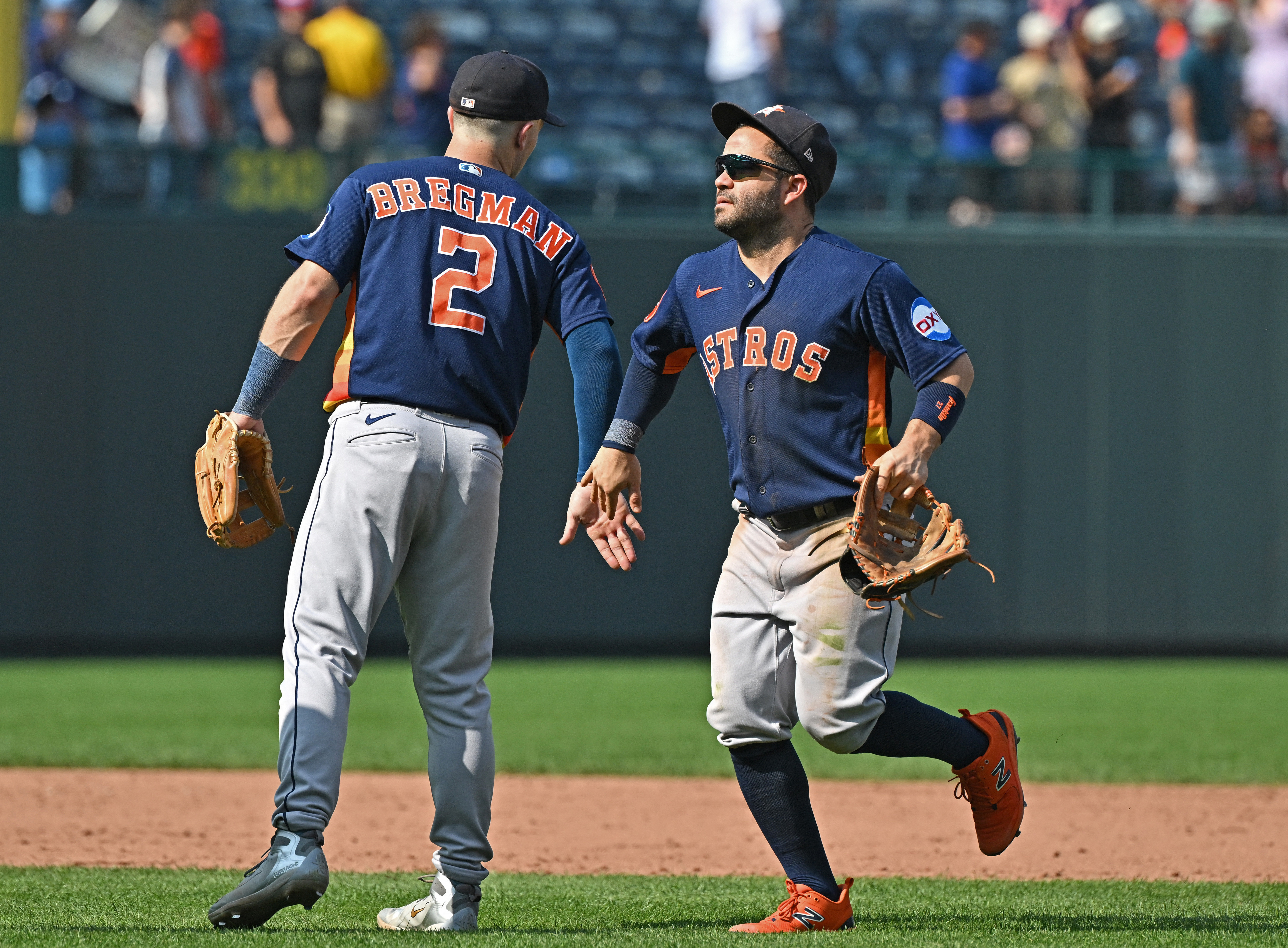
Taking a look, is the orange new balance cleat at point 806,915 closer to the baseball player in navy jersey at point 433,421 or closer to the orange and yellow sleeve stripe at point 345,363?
the baseball player in navy jersey at point 433,421

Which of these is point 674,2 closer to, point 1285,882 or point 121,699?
point 121,699

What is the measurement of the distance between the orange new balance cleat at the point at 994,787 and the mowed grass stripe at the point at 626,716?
3.16 metres

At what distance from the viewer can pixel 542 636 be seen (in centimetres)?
1158

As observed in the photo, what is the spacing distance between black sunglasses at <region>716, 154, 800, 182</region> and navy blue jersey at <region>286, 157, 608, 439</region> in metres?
0.41

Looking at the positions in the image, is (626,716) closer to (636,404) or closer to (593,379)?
(636,404)

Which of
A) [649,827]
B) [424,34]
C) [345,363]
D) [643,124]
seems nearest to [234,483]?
[345,363]

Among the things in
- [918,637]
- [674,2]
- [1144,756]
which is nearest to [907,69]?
[674,2]

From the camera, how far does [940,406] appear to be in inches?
151

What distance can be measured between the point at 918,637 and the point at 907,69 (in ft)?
19.9

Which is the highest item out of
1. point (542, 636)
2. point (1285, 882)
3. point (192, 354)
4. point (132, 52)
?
point (132, 52)

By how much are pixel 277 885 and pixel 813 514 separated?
147cm

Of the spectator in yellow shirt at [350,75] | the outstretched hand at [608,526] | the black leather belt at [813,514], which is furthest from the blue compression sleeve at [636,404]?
the spectator in yellow shirt at [350,75]

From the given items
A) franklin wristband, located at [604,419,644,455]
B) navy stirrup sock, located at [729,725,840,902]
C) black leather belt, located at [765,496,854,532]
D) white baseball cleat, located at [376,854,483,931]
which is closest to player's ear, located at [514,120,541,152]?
franklin wristband, located at [604,419,644,455]

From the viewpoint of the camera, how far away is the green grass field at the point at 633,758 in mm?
3893
